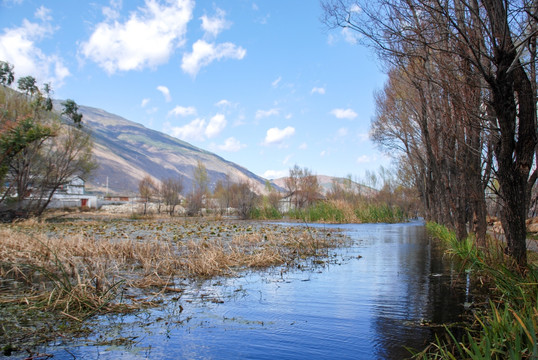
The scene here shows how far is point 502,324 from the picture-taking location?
3.67 metres

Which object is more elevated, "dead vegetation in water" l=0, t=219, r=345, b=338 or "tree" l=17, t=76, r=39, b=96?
"tree" l=17, t=76, r=39, b=96

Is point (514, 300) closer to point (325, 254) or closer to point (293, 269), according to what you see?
point (293, 269)

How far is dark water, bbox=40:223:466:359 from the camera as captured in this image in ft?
14.3

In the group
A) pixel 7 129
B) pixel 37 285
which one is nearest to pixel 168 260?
pixel 37 285

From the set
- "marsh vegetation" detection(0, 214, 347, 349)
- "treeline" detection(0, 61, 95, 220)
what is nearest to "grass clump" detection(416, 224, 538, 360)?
"marsh vegetation" detection(0, 214, 347, 349)

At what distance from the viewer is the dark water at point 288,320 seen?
4.34 metres

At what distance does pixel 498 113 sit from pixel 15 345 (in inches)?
243

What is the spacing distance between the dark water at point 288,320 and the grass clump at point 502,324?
440 mm

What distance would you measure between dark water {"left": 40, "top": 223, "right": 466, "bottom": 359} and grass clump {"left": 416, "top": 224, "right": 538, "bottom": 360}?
44 centimetres

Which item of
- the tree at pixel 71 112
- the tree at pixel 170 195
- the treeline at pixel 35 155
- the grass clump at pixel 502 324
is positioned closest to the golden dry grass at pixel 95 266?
the grass clump at pixel 502 324

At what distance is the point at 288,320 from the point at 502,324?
2.67 meters

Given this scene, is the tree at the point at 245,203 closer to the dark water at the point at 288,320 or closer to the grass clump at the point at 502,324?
the dark water at the point at 288,320

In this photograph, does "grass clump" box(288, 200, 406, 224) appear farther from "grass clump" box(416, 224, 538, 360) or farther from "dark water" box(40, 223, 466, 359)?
"grass clump" box(416, 224, 538, 360)

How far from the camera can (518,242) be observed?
5.58m
